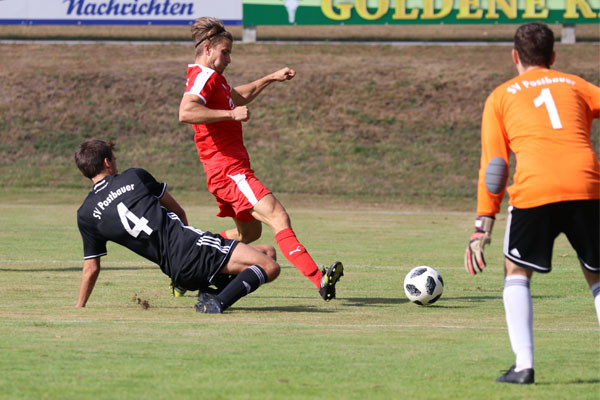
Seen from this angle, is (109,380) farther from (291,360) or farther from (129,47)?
(129,47)

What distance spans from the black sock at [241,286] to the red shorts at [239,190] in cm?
96

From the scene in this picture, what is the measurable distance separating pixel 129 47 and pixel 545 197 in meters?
36.3

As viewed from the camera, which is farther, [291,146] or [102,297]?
[291,146]

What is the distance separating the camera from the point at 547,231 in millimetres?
5664

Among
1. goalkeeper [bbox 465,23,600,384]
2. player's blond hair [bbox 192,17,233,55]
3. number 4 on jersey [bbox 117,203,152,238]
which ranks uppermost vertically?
player's blond hair [bbox 192,17,233,55]

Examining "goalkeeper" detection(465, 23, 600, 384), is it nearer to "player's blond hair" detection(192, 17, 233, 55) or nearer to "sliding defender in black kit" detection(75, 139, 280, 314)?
"sliding defender in black kit" detection(75, 139, 280, 314)

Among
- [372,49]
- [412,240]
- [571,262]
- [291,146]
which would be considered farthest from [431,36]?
[571,262]

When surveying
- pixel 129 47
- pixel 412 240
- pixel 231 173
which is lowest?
pixel 412 240

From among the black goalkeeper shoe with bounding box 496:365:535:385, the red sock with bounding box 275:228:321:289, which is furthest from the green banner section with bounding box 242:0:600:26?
the black goalkeeper shoe with bounding box 496:365:535:385

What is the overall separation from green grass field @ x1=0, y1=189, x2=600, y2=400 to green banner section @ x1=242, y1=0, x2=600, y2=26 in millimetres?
23696

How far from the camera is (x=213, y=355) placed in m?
6.19

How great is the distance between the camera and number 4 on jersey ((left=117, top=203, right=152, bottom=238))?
8.27 metres

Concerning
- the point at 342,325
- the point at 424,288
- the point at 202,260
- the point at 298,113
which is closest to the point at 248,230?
the point at 202,260

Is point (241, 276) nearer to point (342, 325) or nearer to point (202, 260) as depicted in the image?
point (202, 260)
